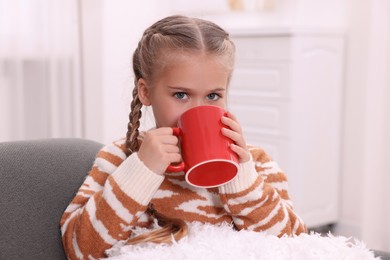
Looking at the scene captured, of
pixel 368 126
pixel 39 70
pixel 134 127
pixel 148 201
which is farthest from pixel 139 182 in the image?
pixel 368 126

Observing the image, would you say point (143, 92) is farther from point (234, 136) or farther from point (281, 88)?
point (281, 88)

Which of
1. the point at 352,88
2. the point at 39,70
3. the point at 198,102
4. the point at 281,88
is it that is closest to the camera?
the point at 198,102

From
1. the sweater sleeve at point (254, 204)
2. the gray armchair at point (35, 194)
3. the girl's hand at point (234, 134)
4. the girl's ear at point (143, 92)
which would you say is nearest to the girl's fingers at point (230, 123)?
the girl's hand at point (234, 134)

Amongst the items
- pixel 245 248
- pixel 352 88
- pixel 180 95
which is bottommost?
pixel 352 88

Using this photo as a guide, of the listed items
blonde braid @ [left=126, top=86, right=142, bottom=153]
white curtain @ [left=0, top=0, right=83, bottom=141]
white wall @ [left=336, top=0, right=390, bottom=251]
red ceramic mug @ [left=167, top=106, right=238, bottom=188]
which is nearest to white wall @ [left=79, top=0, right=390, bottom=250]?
white wall @ [left=336, top=0, right=390, bottom=251]

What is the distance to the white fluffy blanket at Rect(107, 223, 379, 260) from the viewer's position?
0.88m

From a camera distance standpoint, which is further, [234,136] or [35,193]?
[35,193]

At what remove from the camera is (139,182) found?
102 cm

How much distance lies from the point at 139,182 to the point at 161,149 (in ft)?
0.26

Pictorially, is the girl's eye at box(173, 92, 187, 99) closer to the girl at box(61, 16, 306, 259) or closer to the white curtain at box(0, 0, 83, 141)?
the girl at box(61, 16, 306, 259)

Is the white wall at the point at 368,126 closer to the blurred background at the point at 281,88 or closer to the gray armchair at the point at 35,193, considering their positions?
the blurred background at the point at 281,88

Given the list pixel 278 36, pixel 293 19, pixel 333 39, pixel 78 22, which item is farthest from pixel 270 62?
pixel 78 22

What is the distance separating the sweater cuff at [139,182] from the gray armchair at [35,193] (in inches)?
5.9

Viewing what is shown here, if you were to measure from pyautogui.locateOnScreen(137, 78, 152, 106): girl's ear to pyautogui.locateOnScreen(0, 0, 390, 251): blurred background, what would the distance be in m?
1.60
